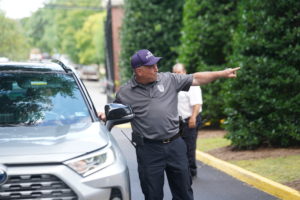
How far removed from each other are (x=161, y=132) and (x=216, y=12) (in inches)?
440

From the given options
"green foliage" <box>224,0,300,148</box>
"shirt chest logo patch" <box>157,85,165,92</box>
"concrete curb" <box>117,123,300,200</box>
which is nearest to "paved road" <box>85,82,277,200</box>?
"concrete curb" <box>117,123,300,200</box>

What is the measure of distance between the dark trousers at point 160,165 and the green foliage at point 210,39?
1030 centimetres

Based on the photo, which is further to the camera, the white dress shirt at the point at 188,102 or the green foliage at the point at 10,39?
the green foliage at the point at 10,39

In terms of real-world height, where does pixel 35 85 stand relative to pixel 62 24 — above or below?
above

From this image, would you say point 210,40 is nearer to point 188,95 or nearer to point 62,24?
point 188,95

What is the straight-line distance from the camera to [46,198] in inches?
200

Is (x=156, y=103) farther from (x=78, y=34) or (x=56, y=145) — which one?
(x=78, y=34)

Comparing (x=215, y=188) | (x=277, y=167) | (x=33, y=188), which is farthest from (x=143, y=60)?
(x=277, y=167)

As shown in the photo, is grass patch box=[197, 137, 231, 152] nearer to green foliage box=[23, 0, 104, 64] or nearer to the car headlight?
the car headlight

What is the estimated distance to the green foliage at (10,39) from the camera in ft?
110

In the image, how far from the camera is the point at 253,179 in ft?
32.6

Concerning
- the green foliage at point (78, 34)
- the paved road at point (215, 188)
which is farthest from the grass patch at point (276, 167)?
the green foliage at point (78, 34)

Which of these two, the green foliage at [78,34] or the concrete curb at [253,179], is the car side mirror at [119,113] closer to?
the concrete curb at [253,179]

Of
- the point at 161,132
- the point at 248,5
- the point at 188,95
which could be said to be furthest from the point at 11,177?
the point at 248,5
